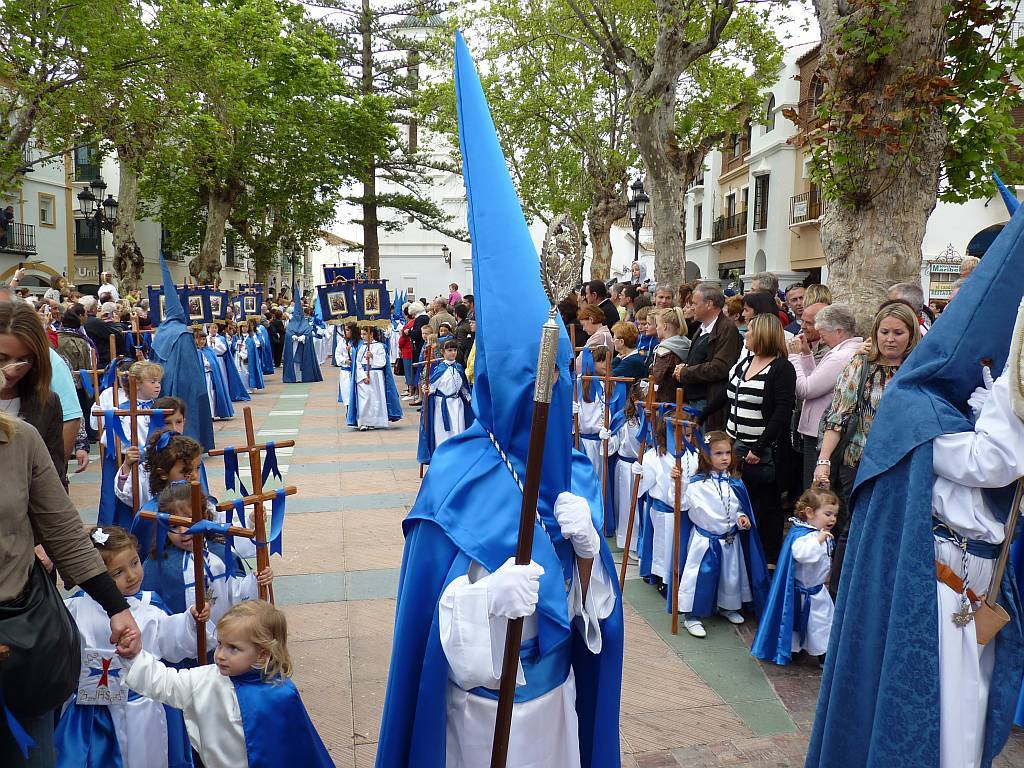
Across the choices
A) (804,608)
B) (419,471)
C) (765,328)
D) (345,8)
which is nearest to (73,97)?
(419,471)

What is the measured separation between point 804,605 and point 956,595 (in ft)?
5.57

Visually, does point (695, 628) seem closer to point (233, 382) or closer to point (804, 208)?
point (233, 382)

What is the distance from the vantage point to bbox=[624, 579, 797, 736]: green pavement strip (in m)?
4.12

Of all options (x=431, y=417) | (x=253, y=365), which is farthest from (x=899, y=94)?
(x=253, y=365)

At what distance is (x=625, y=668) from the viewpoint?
4.62m

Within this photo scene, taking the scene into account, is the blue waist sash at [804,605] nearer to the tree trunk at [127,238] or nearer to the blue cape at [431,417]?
the blue cape at [431,417]

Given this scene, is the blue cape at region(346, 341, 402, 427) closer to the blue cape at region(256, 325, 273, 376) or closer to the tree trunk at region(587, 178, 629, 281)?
the blue cape at region(256, 325, 273, 376)

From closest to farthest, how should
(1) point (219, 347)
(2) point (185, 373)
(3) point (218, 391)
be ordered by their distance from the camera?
(2) point (185, 373) → (3) point (218, 391) → (1) point (219, 347)

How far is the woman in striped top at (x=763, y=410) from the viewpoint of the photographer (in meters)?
5.42

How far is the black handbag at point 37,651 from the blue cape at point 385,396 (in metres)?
10.7

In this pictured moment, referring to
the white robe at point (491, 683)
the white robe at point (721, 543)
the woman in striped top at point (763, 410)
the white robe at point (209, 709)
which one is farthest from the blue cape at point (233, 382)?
the white robe at point (491, 683)

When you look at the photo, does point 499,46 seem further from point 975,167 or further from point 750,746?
point 750,746

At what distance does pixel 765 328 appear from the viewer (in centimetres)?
552

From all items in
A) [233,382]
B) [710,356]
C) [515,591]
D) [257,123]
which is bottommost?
[233,382]
